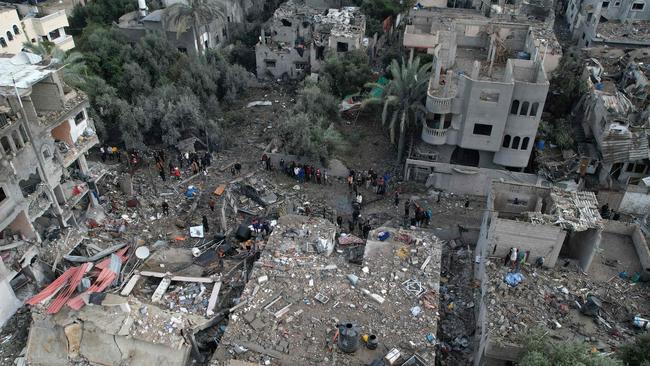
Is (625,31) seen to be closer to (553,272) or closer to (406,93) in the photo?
(406,93)

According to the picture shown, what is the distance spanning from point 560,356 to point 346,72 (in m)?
23.5

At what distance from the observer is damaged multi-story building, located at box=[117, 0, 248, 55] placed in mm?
34969

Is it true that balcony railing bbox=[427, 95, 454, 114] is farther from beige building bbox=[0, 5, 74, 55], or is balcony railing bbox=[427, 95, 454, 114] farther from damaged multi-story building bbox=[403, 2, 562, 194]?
beige building bbox=[0, 5, 74, 55]

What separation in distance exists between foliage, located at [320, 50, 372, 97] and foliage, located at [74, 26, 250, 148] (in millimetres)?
6335

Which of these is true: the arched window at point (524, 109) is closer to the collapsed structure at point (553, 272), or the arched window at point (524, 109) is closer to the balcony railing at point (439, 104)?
the balcony railing at point (439, 104)

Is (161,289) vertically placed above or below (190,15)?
below

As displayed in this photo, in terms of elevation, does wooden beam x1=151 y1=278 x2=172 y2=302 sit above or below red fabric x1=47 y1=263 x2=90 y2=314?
below

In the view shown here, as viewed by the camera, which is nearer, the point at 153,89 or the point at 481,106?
the point at 481,106

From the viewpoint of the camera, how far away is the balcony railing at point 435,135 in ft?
82.5

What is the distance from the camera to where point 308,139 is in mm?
25500

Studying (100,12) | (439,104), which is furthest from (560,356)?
(100,12)

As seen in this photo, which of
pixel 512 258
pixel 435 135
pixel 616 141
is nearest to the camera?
pixel 512 258

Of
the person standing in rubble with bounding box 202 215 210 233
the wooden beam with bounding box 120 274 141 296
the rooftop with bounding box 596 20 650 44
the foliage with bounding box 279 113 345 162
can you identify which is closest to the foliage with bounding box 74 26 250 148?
the foliage with bounding box 279 113 345 162

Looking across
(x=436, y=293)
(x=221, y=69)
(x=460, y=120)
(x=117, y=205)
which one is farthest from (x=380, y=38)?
(x=436, y=293)
